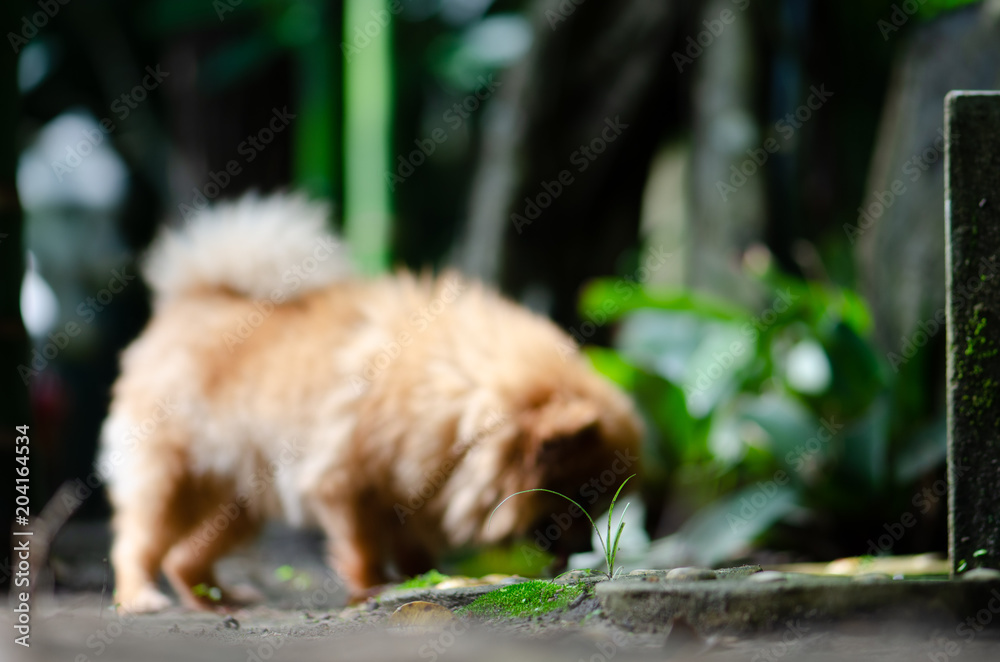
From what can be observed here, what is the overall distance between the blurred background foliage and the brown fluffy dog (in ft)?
1.74

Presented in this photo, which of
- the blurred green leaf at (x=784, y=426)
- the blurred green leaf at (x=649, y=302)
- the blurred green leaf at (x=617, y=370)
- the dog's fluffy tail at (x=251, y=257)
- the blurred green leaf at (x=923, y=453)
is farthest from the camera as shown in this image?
the blurred green leaf at (x=649, y=302)

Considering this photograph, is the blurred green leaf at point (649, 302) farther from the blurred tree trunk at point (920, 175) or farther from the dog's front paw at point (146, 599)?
the dog's front paw at point (146, 599)

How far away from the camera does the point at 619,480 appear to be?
313 centimetres

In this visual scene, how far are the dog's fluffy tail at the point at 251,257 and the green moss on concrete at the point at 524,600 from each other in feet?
7.90

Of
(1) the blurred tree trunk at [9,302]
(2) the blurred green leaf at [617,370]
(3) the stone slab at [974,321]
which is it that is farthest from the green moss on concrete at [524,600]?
(2) the blurred green leaf at [617,370]

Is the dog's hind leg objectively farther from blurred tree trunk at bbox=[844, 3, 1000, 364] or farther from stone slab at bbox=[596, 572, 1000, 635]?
blurred tree trunk at bbox=[844, 3, 1000, 364]

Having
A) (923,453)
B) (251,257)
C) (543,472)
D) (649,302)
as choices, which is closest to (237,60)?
(251,257)

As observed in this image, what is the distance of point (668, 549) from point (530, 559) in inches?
26.0

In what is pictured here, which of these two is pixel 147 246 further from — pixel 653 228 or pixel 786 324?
pixel 786 324

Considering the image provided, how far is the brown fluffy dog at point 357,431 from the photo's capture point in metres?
3.06

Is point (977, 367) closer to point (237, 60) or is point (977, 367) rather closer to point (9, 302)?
point (9, 302)

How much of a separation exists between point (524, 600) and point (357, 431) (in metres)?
1.70

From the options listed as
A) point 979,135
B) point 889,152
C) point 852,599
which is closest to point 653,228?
point 889,152

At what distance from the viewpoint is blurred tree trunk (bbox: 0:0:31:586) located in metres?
2.29
